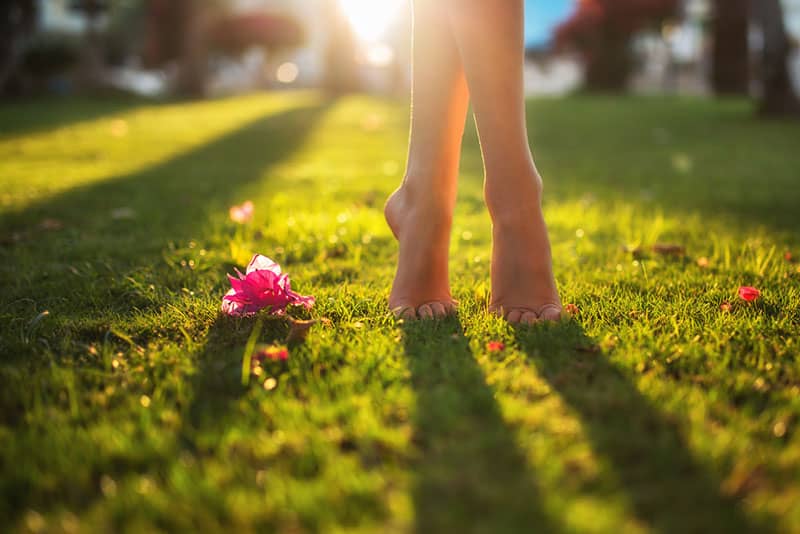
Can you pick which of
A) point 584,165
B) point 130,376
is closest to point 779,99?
point 584,165

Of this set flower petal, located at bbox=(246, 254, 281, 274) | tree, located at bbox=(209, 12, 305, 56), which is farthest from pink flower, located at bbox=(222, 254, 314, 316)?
tree, located at bbox=(209, 12, 305, 56)

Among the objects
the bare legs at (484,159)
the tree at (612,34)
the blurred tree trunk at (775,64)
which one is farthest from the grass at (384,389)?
the tree at (612,34)

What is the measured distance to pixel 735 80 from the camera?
14891 mm

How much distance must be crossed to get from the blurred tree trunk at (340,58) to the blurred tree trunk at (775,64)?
348 inches

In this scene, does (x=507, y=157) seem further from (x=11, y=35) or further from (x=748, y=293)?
(x=11, y=35)

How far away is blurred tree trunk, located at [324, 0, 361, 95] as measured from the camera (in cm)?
1543

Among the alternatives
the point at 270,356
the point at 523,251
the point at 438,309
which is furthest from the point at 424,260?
the point at 270,356

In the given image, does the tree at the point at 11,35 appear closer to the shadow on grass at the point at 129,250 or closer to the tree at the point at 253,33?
the shadow on grass at the point at 129,250

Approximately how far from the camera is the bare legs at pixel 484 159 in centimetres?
151

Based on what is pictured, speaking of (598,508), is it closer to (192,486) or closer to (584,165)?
(192,486)

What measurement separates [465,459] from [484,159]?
0.82 m

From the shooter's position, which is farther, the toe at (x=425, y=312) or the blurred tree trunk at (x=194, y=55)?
the blurred tree trunk at (x=194, y=55)

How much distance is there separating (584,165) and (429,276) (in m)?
3.86

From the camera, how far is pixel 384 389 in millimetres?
1195
